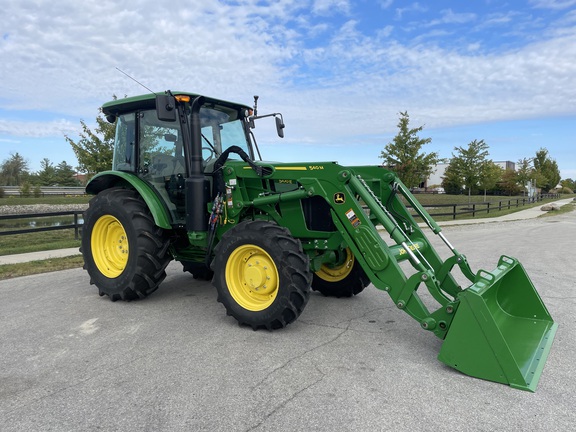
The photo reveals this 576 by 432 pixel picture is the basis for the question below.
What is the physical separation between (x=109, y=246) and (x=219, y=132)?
2215 mm

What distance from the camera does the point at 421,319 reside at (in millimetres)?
3803

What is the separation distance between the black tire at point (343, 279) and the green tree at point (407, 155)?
832 inches

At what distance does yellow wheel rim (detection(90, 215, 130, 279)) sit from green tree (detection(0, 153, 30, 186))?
58741 mm

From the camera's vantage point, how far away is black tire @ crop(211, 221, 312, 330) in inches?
167

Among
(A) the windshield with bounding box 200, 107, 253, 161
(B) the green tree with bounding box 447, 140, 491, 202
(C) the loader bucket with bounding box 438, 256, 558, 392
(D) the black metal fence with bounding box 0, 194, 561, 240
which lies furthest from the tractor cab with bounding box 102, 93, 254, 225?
(B) the green tree with bounding box 447, 140, 491, 202

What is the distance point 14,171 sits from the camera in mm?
57312

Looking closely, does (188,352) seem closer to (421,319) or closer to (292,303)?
(292,303)

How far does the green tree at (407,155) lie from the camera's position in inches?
1021

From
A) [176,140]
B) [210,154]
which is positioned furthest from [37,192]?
[210,154]

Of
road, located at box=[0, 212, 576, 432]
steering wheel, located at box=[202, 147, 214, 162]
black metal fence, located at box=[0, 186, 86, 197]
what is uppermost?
steering wheel, located at box=[202, 147, 214, 162]

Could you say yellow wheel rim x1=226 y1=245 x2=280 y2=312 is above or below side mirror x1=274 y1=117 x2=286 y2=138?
below

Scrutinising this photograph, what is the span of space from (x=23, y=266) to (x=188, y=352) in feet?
18.8

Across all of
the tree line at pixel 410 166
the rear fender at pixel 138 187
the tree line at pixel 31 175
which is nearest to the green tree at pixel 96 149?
the tree line at pixel 410 166

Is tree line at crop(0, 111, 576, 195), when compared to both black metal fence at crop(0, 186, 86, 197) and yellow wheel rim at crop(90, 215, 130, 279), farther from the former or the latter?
yellow wheel rim at crop(90, 215, 130, 279)
